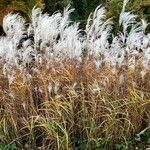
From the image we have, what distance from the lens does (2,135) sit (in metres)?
6.16

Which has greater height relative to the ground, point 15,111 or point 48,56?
point 48,56

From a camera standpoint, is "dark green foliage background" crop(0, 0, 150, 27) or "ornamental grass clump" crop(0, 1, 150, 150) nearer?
"ornamental grass clump" crop(0, 1, 150, 150)

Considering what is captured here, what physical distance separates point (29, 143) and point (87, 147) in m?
0.68

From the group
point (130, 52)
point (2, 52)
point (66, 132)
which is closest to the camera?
point (66, 132)

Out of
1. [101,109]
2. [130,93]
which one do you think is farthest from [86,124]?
[130,93]

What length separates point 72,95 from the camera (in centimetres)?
609

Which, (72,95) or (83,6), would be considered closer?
(72,95)

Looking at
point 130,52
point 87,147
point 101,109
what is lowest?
point 87,147

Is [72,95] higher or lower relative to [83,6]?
lower

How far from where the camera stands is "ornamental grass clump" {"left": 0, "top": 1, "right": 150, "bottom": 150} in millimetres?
6035

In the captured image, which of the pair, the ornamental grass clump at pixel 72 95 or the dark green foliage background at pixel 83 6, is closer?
the ornamental grass clump at pixel 72 95

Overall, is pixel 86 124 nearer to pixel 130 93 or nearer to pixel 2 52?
pixel 130 93

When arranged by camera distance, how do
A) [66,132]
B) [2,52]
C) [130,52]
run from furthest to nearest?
[130,52] → [2,52] → [66,132]

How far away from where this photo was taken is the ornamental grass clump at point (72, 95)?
6035 mm
